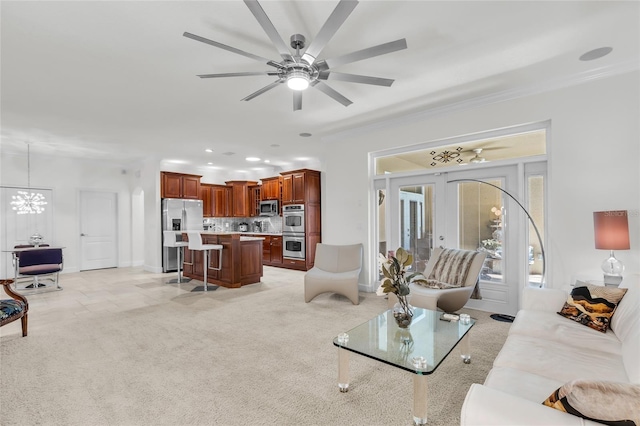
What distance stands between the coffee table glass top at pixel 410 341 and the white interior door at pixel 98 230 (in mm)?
7879

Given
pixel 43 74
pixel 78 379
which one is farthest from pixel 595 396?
pixel 43 74

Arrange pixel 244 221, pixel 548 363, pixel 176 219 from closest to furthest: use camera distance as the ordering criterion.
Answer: pixel 548 363 → pixel 176 219 → pixel 244 221

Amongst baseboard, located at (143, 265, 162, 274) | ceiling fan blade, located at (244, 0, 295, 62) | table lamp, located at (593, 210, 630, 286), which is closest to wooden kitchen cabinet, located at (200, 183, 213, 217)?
baseboard, located at (143, 265, 162, 274)

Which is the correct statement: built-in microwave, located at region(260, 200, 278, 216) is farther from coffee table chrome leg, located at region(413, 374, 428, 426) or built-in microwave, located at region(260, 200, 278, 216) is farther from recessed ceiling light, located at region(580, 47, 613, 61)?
coffee table chrome leg, located at region(413, 374, 428, 426)

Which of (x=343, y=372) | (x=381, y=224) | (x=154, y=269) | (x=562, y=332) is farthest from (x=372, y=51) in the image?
(x=154, y=269)

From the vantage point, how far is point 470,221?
4316mm

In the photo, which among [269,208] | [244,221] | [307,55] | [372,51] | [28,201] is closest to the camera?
[372,51]

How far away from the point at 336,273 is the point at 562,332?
3.02 metres

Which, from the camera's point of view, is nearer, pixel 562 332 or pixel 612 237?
pixel 562 332

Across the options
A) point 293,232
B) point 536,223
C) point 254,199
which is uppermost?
point 254,199

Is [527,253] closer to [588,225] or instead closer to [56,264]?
[588,225]

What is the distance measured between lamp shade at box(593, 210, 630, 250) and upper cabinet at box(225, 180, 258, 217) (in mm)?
7916

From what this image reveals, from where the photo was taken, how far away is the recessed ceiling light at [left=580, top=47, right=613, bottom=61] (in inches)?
111

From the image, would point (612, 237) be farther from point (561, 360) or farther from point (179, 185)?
→ point (179, 185)
